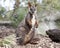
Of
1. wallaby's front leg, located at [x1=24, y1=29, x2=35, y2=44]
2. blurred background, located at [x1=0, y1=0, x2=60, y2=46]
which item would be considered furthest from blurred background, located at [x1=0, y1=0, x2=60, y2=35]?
wallaby's front leg, located at [x1=24, y1=29, x2=35, y2=44]

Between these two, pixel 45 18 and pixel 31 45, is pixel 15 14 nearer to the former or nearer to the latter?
pixel 45 18

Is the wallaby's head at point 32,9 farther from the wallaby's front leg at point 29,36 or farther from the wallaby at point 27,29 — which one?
the wallaby's front leg at point 29,36

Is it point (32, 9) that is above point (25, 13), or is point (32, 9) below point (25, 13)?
above

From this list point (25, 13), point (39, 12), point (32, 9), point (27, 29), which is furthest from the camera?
point (39, 12)

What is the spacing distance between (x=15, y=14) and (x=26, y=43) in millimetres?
2111

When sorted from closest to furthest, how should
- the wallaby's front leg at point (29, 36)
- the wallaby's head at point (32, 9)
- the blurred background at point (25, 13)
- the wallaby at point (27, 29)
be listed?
the wallaby's head at point (32, 9) < the wallaby at point (27, 29) < the wallaby's front leg at point (29, 36) < the blurred background at point (25, 13)

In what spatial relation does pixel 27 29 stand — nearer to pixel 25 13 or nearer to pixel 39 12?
pixel 25 13

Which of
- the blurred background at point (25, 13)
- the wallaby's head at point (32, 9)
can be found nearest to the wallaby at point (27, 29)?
the wallaby's head at point (32, 9)

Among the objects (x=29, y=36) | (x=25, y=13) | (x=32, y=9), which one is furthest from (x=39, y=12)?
(x=32, y=9)

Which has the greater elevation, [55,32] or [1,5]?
[1,5]

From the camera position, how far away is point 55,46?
5.46 metres

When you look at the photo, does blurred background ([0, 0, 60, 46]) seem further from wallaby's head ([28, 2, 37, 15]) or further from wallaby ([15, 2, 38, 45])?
wallaby's head ([28, 2, 37, 15])

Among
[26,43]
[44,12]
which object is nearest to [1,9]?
[44,12]

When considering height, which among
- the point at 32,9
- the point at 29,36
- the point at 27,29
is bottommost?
the point at 29,36
